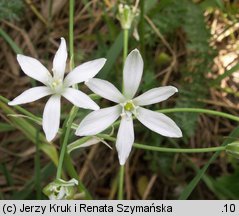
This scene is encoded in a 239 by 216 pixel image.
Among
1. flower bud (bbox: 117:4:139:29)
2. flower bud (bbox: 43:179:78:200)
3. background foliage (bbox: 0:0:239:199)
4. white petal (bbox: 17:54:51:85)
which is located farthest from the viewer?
background foliage (bbox: 0:0:239:199)

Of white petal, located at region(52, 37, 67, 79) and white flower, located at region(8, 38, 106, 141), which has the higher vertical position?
white petal, located at region(52, 37, 67, 79)

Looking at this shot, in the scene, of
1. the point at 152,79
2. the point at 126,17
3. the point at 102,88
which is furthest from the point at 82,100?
the point at 152,79

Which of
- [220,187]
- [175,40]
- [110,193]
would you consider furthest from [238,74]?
[110,193]

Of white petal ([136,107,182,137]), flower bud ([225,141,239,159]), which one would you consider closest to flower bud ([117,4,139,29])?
white petal ([136,107,182,137])

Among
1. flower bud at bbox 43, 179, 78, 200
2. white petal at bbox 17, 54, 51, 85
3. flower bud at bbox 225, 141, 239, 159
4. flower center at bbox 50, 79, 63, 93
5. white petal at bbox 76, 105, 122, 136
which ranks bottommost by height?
flower bud at bbox 43, 179, 78, 200

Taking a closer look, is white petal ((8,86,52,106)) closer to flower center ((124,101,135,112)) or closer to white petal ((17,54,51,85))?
white petal ((17,54,51,85))

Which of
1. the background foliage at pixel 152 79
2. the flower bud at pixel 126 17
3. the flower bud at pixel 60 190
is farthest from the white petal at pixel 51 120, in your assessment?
the background foliage at pixel 152 79

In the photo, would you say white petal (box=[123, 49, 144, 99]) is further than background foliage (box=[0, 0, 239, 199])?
No

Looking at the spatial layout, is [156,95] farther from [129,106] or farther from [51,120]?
[51,120]
